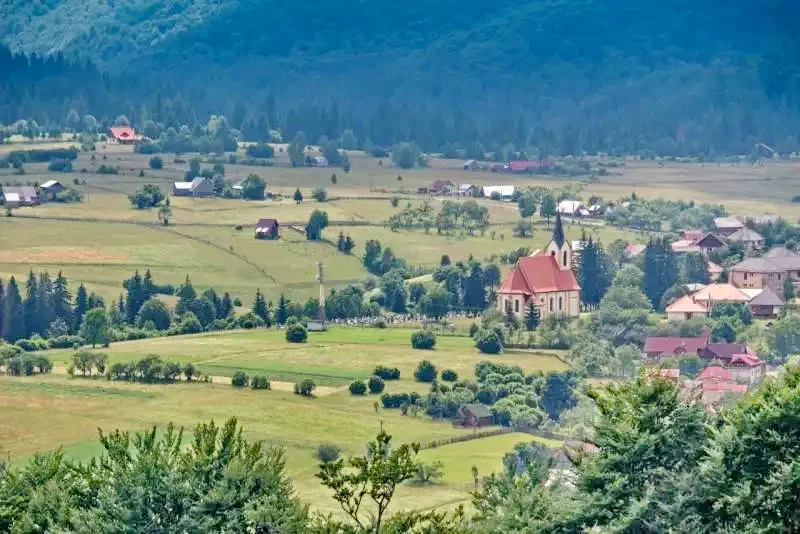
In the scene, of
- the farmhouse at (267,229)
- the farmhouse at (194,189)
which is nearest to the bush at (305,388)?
the farmhouse at (267,229)

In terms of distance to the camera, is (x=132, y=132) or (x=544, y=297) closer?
(x=544, y=297)

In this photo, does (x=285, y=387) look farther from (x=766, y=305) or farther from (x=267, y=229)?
(x=267, y=229)

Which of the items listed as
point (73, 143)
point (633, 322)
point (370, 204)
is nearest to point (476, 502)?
point (633, 322)

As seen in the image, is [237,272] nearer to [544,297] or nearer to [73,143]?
[544,297]

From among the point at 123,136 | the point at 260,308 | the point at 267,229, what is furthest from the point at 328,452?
the point at 123,136

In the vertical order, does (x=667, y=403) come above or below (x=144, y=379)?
above

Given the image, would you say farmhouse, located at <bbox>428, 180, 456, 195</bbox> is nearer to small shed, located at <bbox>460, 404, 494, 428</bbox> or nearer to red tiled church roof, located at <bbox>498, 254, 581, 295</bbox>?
red tiled church roof, located at <bbox>498, 254, 581, 295</bbox>
